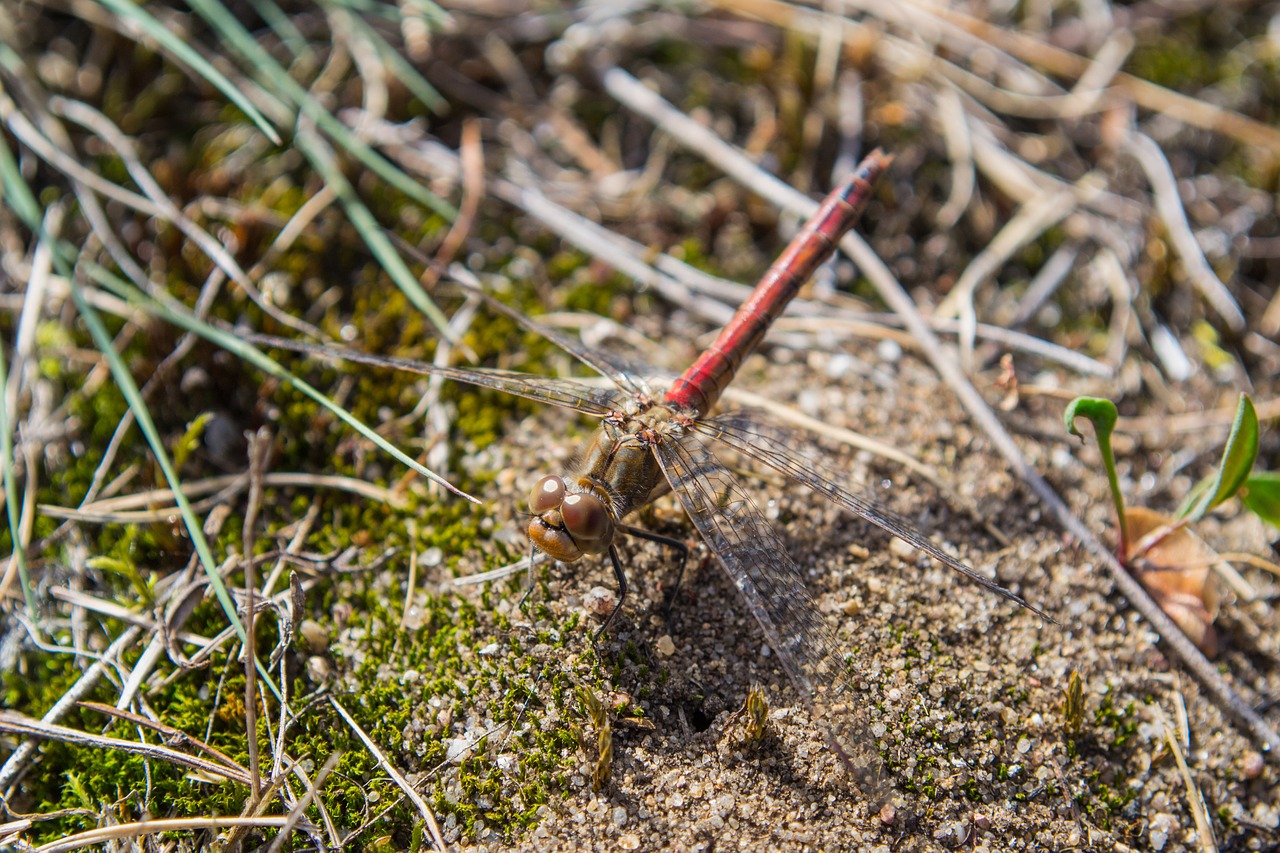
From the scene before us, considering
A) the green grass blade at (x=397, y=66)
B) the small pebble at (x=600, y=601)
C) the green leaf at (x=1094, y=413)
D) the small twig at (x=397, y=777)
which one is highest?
the green grass blade at (x=397, y=66)

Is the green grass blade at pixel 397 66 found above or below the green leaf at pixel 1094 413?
above

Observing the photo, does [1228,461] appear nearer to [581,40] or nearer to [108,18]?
[581,40]

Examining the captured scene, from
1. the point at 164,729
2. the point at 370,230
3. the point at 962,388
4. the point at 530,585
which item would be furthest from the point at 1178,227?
the point at 164,729

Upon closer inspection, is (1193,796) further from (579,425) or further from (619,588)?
(579,425)

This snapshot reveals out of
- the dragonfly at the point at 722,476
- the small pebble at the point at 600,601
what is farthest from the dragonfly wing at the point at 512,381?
the small pebble at the point at 600,601

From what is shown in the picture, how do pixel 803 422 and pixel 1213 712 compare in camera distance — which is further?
pixel 803 422

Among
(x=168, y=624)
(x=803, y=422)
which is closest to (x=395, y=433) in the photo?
(x=168, y=624)

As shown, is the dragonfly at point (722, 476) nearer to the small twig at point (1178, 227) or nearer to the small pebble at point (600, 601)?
the small pebble at point (600, 601)
